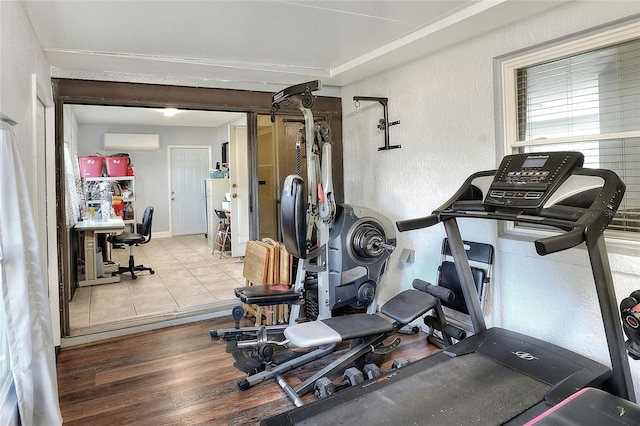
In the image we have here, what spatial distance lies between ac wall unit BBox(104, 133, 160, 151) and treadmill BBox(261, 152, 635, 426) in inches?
314

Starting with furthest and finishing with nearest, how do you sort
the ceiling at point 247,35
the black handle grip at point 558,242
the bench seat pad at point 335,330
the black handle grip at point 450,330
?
the black handle grip at point 450,330 → the ceiling at point 247,35 → the bench seat pad at point 335,330 → the black handle grip at point 558,242

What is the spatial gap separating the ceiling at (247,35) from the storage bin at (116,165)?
15.8 ft

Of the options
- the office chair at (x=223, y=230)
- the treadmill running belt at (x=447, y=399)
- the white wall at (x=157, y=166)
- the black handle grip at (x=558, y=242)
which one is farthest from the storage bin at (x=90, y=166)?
the black handle grip at (x=558, y=242)

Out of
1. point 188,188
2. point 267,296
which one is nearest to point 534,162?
point 267,296

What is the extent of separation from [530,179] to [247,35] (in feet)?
6.90

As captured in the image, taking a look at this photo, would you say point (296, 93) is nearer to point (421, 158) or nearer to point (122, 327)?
point (421, 158)

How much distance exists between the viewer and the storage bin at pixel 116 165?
25.5ft

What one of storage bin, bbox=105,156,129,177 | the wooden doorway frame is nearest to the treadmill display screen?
the wooden doorway frame

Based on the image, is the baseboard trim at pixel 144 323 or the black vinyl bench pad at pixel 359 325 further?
the baseboard trim at pixel 144 323

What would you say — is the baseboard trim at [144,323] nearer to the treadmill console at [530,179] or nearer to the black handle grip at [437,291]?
the black handle grip at [437,291]

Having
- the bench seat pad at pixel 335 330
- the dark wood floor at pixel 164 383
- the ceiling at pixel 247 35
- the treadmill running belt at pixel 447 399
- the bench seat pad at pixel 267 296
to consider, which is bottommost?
the dark wood floor at pixel 164 383

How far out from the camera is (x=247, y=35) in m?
2.86

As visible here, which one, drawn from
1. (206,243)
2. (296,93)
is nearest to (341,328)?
(296,93)

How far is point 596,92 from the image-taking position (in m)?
2.32
